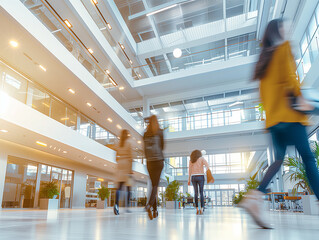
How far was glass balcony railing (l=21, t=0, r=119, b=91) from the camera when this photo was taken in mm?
7941

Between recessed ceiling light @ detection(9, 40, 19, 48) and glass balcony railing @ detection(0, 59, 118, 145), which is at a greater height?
recessed ceiling light @ detection(9, 40, 19, 48)

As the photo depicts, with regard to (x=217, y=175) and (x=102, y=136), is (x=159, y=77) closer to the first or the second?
(x=102, y=136)

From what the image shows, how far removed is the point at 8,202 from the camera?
9.91 meters

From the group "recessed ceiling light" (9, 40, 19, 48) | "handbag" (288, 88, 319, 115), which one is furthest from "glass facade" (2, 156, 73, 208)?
"handbag" (288, 88, 319, 115)

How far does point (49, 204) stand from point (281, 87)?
10.2m

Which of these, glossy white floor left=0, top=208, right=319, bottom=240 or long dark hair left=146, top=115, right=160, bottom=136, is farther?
long dark hair left=146, top=115, right=160, bottom=136

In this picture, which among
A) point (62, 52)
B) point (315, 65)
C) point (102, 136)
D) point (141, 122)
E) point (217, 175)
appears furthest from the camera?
point (217, 175)

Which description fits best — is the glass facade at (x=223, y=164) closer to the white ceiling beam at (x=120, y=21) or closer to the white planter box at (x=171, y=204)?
the white planter box at (x=171, y=204)

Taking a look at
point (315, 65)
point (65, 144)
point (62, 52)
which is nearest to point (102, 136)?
point (65, 144)

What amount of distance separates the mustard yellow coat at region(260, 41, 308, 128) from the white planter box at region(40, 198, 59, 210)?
999cm

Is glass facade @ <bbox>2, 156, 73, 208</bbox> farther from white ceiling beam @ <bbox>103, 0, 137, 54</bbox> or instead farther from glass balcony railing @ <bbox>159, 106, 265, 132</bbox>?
white ceiling beam @ <bbox>103, 0, 137, 54</bbox>

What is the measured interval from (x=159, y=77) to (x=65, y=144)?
6454 millimetres

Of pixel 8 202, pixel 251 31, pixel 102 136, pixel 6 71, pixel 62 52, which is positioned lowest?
pixel 8 202

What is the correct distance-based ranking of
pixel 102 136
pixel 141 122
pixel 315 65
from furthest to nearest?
pixel 141 122
pixel 102 136
pixel 315 65
